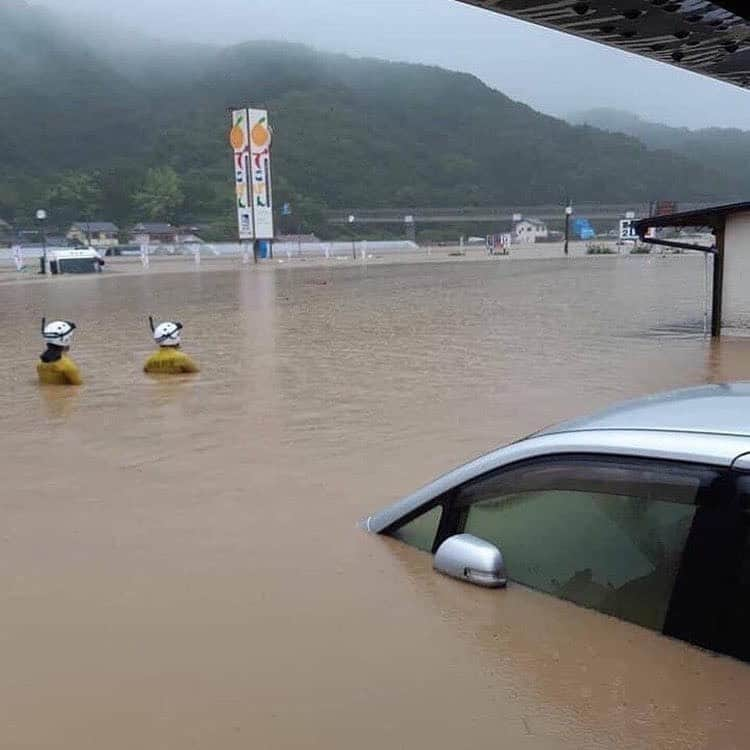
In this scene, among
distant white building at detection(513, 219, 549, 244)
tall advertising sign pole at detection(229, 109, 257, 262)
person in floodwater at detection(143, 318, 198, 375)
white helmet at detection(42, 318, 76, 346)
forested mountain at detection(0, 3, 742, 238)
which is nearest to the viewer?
white helmet at detection(42, 318, 76, 346)

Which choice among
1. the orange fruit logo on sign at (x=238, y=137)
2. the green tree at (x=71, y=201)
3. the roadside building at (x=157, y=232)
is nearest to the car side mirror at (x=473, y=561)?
the orange fruit logo on sign at (x=238, y=137)

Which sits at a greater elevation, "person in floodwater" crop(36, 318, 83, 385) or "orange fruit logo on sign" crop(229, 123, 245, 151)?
"orange fruit logo on sign" crop(229, 123, 245, 151)

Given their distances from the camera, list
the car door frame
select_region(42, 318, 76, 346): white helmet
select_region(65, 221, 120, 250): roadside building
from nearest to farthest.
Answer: the car door frame → select_region(42, 318, 76, 346): white helmet → select_region(65, 221, 120, 250): roadside building

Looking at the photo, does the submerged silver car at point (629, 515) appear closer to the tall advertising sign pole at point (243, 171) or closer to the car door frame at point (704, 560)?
the car door frame at point (704, 560)

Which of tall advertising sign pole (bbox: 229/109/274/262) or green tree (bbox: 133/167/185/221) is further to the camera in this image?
green tree (bbox: 133/167/185/221)

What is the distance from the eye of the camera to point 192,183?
113 m

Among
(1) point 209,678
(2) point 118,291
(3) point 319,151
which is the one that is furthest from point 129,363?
(3) point 319,151

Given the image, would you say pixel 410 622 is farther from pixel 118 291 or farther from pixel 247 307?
pixel 118 291

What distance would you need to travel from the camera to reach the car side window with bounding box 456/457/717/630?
96.1 inches

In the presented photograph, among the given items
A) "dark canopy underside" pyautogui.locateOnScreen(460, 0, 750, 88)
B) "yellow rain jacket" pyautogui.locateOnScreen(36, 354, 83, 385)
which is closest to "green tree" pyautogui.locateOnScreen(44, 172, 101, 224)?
"yellow rain jacket" pyautogui.locateOnScreen(36, 354, 83, 385)

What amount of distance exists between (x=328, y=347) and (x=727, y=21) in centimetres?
718

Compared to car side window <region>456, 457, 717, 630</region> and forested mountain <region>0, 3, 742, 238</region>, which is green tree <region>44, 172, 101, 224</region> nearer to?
forested mountain <region>0, 3, 742, 238</region>

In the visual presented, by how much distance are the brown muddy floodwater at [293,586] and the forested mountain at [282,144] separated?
9921 centimetres

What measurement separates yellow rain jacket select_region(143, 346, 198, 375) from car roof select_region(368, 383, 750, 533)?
25.2ft
